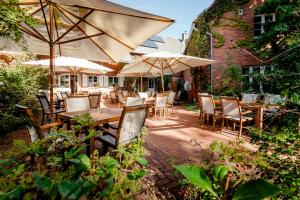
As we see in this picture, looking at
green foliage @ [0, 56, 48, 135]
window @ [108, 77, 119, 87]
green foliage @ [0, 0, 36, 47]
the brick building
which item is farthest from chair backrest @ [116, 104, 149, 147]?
window @ [108, 77, 119, 87]

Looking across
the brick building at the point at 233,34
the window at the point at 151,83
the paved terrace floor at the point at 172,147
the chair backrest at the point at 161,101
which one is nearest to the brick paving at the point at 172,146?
the paved terrace floor at the point at 172,147

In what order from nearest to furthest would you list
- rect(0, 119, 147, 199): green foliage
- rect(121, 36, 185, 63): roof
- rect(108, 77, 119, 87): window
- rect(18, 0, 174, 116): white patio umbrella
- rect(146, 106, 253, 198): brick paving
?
rect(0, 119, 147, 199): green foliage
rect(18, 0, 174, 116): white patio umbrella
rect(146, 106, 253, 198): brick paving
rect(108, 77, 119, 87): window
rect(121, 36, 185, 63): roof

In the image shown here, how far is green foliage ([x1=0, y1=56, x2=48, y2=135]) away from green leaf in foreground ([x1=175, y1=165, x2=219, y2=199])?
5.00m

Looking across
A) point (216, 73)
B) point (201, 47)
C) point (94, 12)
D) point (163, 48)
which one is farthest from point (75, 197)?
point (163, 48)

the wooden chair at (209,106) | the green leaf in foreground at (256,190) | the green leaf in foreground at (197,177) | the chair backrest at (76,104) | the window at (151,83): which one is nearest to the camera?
the green leaf in foreground at (256,190)

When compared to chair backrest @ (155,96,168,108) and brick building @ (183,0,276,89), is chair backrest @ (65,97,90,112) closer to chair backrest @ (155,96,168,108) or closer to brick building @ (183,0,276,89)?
chair backrest @ (155,96,168,108)

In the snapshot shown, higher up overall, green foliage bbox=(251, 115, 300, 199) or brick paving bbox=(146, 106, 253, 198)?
green foliage bbox=(251, 115, 300, 199)

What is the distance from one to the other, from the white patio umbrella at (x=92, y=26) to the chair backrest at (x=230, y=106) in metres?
3.13

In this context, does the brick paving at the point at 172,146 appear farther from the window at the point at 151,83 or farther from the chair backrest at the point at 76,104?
the window at the point at 151,83

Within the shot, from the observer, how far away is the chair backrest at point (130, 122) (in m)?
2.93

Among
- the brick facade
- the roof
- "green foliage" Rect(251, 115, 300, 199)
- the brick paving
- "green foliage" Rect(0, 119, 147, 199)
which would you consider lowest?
the brick paving

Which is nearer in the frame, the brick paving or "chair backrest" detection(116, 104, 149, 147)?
"chair backrest" detection(116, 104, 149, 147)

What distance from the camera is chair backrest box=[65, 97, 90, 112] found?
16.4 ft

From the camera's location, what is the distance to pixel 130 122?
10.2 feet
